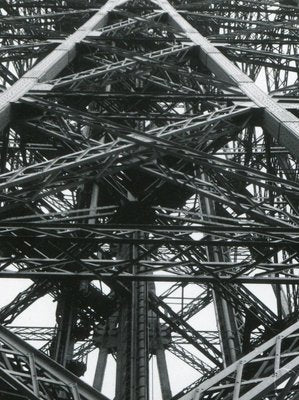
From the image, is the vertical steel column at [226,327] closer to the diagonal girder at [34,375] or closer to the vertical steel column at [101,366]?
the vertical steel column at [101,366]

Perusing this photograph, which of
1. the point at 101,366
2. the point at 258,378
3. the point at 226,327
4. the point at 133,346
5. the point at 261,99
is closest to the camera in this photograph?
the point at 258,378

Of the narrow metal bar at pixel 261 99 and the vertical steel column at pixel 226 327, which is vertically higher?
the narrow metal bar at pixel 261 99

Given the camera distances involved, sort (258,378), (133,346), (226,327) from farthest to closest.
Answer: (226,327), (133,346), (258,378)

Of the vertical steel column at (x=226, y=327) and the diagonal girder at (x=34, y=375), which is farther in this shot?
the vertical steel column at (x=226, y=327)

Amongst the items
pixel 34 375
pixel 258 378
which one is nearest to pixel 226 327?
pixel 258 378

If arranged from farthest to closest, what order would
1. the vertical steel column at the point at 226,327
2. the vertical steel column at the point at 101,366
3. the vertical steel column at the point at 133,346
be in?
the vertical steel column at the point at 101,366 < the vertical steel column at the point at 226,327 < the vertical steel column at the point at 133,346

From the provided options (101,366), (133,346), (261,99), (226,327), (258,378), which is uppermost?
(261,99)

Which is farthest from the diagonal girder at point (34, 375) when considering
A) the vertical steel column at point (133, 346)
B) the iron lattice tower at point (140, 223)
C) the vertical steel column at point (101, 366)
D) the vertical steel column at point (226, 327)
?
the vertical steel column at point (101, 366)

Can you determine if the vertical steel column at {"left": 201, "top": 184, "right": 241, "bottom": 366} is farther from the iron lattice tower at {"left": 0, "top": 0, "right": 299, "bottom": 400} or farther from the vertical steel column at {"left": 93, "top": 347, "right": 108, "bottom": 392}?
the vertical steel column at {"left": 93, "top": 347, "right": 108, "bottom": 392}

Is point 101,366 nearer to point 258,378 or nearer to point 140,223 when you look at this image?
point 140,223

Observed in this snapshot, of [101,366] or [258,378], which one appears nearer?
[258,378]

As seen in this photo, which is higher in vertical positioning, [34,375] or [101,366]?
[101,366]

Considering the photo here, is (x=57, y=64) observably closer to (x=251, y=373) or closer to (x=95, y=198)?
(x=95, y=198)
